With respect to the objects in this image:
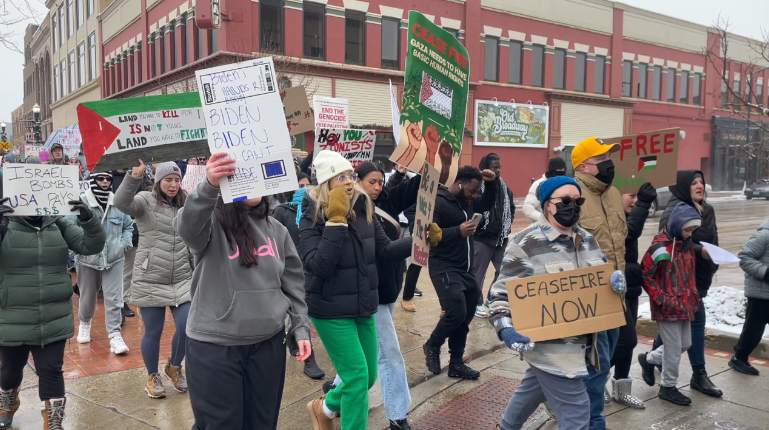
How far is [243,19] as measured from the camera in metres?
21.8

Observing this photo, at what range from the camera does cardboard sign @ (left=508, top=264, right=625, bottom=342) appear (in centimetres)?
336

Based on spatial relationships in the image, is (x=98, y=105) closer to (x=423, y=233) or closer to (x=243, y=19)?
(x=423, y=233)

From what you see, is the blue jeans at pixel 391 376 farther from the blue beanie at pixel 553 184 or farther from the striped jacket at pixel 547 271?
the blue beanie at pixel 553 184

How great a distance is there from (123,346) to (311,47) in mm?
19044

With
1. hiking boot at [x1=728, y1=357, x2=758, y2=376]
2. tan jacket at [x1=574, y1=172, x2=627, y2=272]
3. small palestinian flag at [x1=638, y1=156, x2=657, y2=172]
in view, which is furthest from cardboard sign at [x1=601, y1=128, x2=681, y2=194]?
hiking boot at [x1=728, y1=357, x2=758, y2=376]

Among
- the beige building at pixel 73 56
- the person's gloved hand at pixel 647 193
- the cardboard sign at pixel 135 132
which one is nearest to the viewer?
the cardboard sign at pixel 135 132

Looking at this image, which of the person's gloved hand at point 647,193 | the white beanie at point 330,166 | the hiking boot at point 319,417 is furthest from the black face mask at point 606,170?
the hiking boot at point 319,417

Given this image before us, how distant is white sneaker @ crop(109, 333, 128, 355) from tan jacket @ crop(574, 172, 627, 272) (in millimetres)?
4680

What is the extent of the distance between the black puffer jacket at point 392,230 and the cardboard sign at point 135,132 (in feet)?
5.07

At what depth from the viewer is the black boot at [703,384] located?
4995 mm

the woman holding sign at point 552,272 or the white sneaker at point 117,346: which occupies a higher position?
the woman holding sign at point 552,272

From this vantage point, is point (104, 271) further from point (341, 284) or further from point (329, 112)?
point (341, 284)

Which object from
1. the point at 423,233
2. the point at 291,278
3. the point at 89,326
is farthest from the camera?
the point at 89,326

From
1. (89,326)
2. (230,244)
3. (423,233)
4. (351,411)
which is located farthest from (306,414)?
(89,326)
